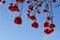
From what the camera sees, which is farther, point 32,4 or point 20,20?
point 32,4

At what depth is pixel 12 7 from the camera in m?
4.77

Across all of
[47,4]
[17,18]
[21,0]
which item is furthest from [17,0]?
[47,4]

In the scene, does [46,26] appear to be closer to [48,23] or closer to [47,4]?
[48,23]

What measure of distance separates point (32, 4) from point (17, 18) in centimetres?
53

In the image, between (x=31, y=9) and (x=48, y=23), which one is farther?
(x=31, y=9)

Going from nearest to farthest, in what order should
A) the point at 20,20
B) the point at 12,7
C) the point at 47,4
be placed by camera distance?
the point at 20,20
the point at 12,7
the point at 47,4

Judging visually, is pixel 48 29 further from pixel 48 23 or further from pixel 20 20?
pixel 20 20

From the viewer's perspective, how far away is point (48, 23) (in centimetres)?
Result: 503

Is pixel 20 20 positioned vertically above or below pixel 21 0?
below

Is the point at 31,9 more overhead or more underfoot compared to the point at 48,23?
more overhead

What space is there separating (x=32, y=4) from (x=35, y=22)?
1.34ft

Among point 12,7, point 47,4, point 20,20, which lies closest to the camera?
point 20,20

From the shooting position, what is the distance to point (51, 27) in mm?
4820

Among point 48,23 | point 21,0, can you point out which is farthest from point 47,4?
point 21,0
